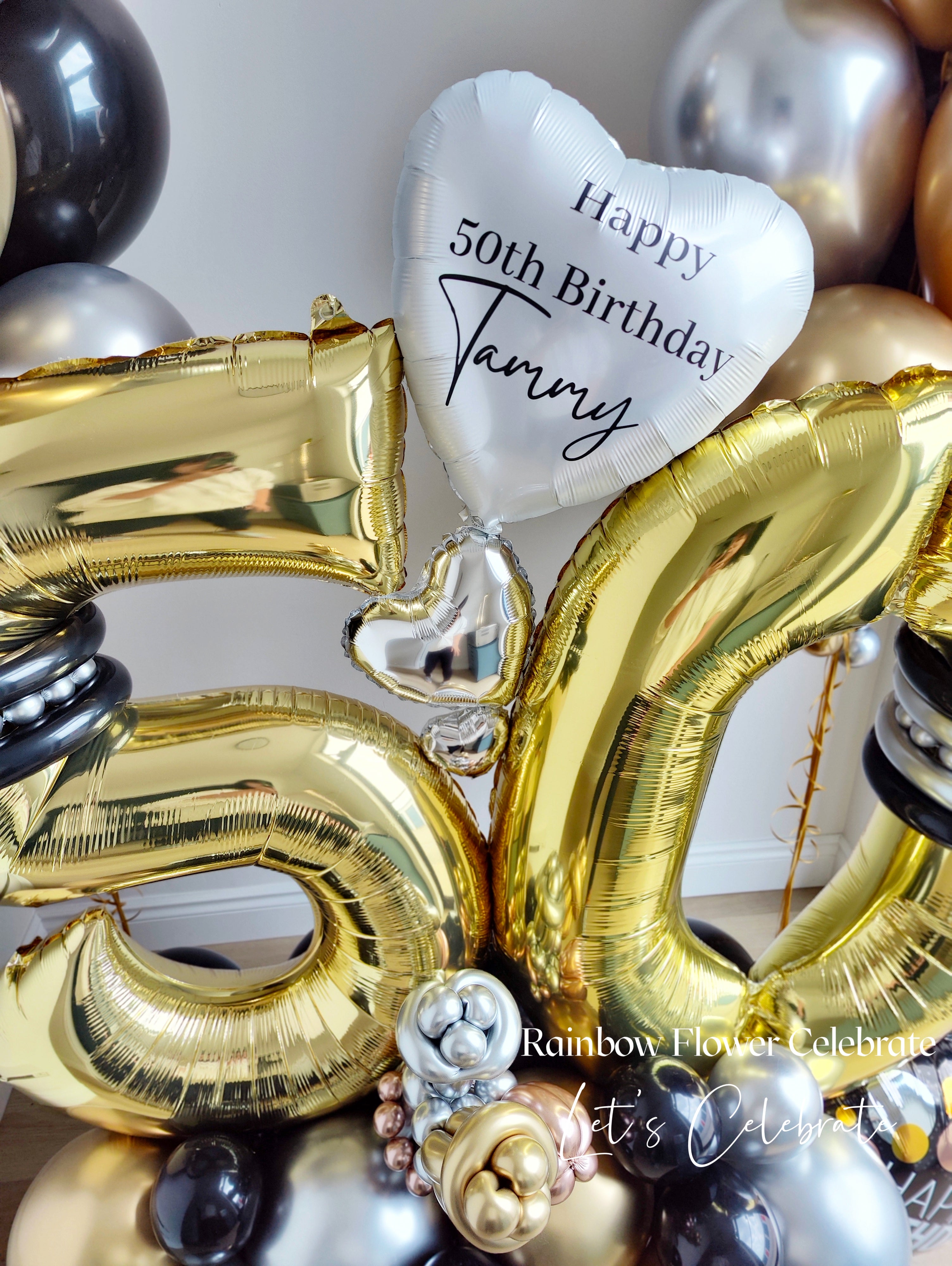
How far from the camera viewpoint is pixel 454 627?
745 mm

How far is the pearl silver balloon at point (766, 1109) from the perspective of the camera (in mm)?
796

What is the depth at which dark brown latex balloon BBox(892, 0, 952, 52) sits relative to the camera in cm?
80

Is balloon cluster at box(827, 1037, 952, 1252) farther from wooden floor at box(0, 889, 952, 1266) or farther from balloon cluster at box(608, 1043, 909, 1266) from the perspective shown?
wooden floor at box(0, 889, 952, 1266)

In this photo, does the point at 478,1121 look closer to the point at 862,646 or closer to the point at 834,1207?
the point at 834,1207

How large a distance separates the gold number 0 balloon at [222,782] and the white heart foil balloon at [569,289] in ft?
0.24

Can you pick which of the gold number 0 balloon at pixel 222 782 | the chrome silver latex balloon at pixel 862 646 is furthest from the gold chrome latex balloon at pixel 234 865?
the chrome silver latex balloon at pixel 862 646

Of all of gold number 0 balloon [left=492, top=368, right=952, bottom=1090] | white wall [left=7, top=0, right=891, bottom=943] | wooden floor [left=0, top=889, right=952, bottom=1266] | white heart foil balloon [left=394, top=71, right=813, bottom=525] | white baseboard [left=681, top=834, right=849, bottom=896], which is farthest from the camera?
white baseboard [left=681, top=834, right=849, bottom=896]

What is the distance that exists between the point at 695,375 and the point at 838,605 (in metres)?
0.23

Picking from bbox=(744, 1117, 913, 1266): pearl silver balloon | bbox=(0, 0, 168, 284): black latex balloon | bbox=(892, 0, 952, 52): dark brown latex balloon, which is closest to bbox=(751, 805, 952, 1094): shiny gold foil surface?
bbox=(744, 1117, 913, 1266): pearl silver balloon

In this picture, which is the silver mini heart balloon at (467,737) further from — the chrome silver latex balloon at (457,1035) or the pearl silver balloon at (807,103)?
the pearl silver balloon at (807,103)

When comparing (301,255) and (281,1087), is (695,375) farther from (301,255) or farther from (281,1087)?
(281,1087)

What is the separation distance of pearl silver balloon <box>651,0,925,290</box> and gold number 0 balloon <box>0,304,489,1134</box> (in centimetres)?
36

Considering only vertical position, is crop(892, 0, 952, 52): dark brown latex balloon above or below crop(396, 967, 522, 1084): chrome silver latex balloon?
above

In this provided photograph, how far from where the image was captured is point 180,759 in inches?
31.2
